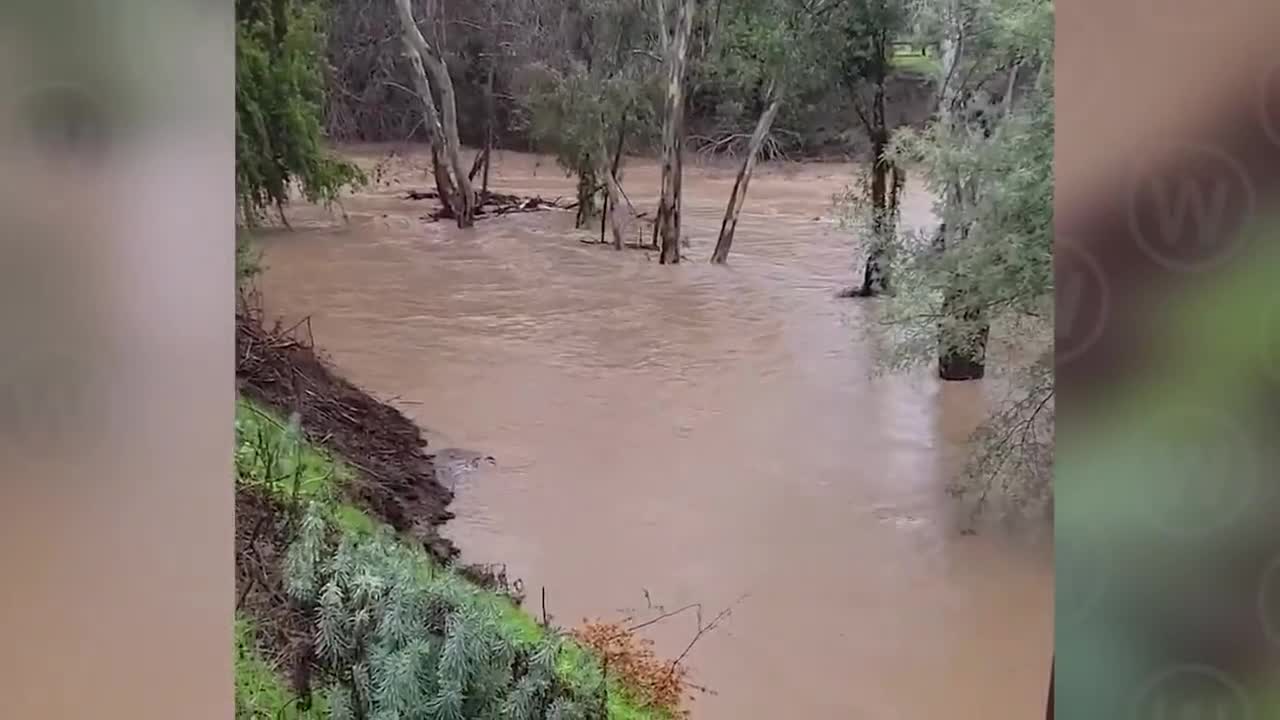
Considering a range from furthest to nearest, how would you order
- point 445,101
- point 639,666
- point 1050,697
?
point 445,101, point 639,666, point 1050,697

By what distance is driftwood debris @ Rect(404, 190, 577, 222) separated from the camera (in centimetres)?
180

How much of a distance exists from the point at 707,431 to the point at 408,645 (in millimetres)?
537

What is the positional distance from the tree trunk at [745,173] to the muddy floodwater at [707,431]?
0.05ft

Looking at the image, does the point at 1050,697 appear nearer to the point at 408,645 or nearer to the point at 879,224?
the point at 879,224

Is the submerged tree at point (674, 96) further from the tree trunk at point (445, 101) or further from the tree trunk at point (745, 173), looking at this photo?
the tree trunk at point (445, 101)

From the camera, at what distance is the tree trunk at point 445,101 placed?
70.7 inches

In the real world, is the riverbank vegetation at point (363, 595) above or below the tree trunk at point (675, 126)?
below

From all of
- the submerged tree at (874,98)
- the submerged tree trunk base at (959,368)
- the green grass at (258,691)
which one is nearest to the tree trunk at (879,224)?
the submerged tree at (874,98)

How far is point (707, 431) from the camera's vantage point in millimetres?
1736

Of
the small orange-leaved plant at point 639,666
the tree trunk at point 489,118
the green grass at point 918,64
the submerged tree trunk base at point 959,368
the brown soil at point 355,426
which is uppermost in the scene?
the green grass at point 918,64

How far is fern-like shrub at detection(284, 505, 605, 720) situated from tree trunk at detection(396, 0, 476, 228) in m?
0.51

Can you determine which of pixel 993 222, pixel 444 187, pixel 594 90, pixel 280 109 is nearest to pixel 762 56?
pixel 594 90

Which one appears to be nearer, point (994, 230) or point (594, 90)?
point (994, 230)

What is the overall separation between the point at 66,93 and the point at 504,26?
2.20 feet
